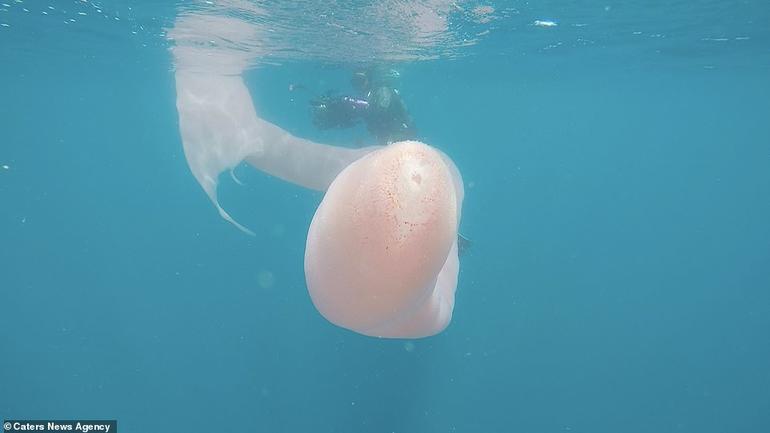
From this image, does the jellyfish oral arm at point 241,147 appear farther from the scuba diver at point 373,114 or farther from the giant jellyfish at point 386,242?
the giant jellyfish at point 386,242

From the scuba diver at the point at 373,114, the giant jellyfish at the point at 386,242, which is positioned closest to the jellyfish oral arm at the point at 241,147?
the scuba diver at the point at 373,114

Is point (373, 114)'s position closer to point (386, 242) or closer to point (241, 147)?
point (241, 147)

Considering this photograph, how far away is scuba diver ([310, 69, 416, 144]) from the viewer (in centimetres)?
896

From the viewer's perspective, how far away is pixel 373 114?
908 centimetres

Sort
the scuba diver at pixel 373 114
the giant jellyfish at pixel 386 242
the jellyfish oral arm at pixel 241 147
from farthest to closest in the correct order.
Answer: the scuba diver at pixel 373 114
the jellyfish oral arm at pixel 241 147
the giant jellyfish at pixel 386 242

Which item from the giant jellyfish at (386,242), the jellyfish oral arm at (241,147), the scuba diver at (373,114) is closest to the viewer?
the giant jellyfish at (386,242)

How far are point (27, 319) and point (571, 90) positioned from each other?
2847 centimetres

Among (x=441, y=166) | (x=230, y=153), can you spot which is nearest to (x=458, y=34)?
(x=230, y=153)

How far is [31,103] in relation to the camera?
36.5 m

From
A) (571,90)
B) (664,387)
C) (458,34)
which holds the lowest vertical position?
(664,387)

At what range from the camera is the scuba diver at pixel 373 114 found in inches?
353

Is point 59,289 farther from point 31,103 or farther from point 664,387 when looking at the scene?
point 664,387

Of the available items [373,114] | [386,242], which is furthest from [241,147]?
[386,242]

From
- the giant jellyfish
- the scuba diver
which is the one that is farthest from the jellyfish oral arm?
the giant jellyfish
